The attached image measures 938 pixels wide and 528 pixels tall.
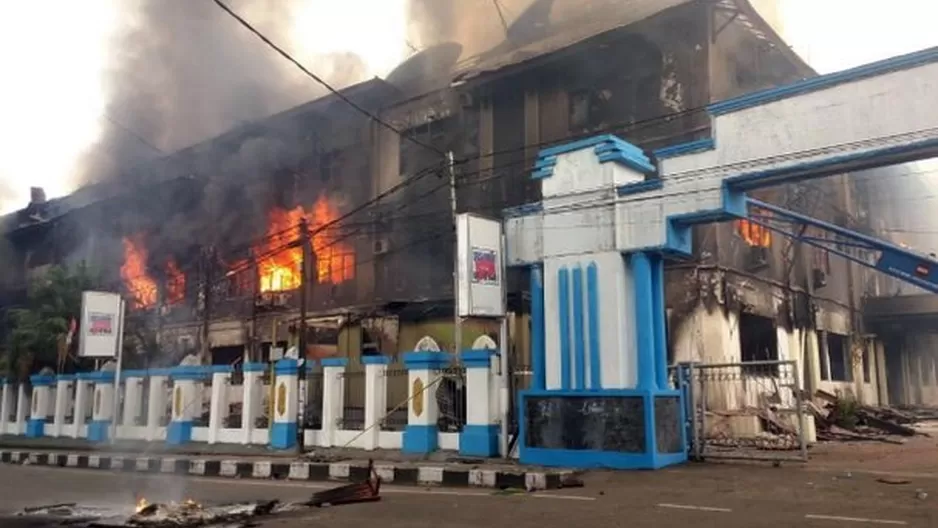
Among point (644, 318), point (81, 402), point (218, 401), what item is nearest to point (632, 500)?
point (644, 318)

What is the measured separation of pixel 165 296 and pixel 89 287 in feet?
16.2

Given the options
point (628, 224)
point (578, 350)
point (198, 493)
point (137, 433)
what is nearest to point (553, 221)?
point (628, 224)

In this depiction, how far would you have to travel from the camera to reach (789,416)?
14922mm

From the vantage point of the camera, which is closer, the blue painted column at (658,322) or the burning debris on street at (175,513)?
the burning debris on street at (175,513)

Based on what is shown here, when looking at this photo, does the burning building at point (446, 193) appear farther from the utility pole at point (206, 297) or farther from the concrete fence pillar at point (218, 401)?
the concrete fence pillar at point (218, 401)

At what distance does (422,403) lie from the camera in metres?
13.0

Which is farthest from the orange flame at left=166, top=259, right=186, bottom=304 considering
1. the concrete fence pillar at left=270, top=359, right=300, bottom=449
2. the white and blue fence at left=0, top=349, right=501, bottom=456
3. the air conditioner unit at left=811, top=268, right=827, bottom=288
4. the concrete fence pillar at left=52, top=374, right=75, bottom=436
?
the air conditioner unit at left=811, top=268, right=827, bottom=288

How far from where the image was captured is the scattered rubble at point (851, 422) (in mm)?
16016

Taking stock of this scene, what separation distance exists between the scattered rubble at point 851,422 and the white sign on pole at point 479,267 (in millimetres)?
8210

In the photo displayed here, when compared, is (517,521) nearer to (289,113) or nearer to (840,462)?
(840,462)

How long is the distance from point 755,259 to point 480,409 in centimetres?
969

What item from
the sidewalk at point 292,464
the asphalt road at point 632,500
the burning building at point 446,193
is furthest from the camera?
the burning building at point 446,193

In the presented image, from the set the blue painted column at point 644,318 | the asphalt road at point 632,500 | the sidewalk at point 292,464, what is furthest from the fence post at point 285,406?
the blue painted column at point 644,318

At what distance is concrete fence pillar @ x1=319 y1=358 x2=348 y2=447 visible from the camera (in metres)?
14.5
